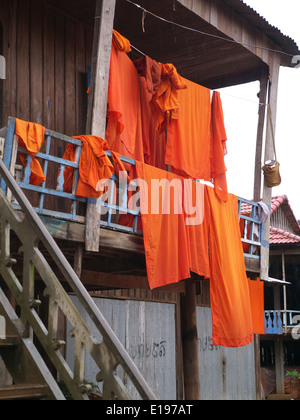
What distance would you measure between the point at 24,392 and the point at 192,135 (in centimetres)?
520

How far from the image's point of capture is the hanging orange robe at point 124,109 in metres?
7.50

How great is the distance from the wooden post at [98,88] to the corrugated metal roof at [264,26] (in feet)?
8.62

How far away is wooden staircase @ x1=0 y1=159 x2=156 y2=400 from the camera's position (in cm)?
379

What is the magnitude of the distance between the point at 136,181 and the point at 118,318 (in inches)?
198

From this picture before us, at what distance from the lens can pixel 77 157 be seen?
21.7 ft

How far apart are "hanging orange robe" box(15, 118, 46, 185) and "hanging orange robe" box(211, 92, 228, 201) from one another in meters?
3.09

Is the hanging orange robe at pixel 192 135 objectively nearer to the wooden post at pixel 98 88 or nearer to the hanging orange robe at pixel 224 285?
the hanging orange robe at pixel 224 285

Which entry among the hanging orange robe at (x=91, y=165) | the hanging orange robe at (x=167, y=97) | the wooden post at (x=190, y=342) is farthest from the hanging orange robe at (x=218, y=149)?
the hanging orange robe at (x=91, y=165)

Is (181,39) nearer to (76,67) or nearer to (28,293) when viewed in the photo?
(76,67)

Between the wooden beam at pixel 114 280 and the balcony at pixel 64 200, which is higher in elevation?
the balcony at pixel 64 200

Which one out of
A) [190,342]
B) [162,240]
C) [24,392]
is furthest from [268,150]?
[24,392]

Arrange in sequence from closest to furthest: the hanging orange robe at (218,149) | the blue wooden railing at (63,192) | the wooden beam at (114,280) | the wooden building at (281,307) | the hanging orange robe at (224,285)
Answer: the blue wooden railing at (63,192)
the hanging orange robe at (224,285)
the hanging orange robe at (218,149)
the wooden beam at (114,280)
the wooden building at (281,307)

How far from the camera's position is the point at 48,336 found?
422 centimetres

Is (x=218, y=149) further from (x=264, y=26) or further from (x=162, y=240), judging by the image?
(x=264, y=26)
